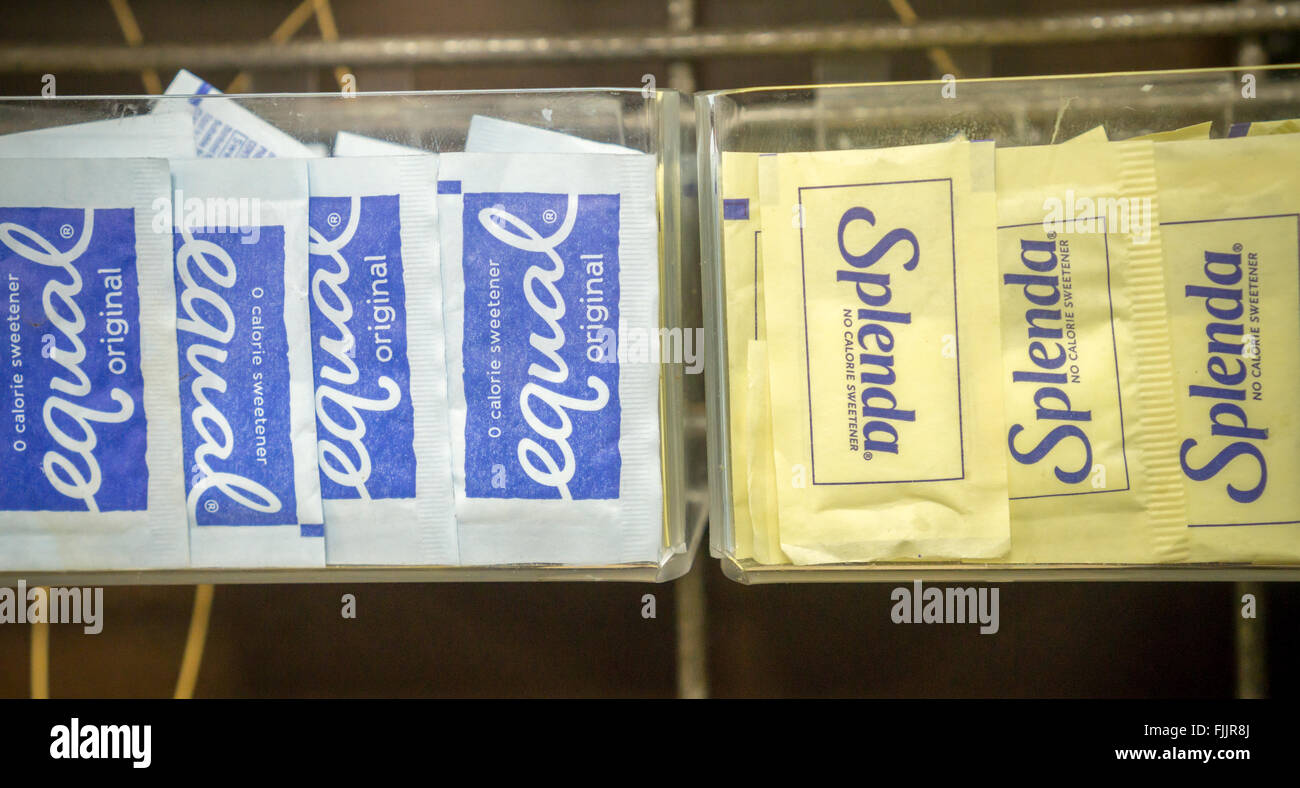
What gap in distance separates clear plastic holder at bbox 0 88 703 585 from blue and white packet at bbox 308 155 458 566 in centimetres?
3

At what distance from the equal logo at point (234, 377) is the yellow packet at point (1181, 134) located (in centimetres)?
70

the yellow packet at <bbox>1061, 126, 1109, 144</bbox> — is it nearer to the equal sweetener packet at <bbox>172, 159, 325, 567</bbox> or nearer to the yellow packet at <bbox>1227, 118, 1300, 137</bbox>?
the yellow packet at <bbox>1227, 118, 1300, 137</bbox>

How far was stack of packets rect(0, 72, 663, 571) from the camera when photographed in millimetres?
608

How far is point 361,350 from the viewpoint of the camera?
62cm

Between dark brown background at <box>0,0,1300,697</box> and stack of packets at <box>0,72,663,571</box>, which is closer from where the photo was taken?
stack of packets at <box>0,72,663,571</box>

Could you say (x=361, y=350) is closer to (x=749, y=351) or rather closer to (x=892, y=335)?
(x=749, y=351)

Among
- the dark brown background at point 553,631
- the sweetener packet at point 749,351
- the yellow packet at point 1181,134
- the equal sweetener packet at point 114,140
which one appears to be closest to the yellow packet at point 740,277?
the sweetener packet at point 749,351

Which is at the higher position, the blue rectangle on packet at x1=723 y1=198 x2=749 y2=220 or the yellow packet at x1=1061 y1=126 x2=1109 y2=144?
the yellow packet at x1=1061 y1=126 x2=1109 y2=144

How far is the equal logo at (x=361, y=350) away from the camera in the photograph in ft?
2.02

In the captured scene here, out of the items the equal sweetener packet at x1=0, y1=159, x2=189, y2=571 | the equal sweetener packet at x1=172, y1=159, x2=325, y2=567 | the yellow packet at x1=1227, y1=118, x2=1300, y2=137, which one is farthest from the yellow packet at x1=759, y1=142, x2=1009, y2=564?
the equal sweetener packet at x1=0, y1=159, x2=189, y2=571

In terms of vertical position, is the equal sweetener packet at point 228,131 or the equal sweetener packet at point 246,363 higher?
the equal sweetener packet at point 228,131

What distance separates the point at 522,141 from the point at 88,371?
397mm

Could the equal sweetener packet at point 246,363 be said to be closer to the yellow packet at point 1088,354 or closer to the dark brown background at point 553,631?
the dark brown background at point 553,631

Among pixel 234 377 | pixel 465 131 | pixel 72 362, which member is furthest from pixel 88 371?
pixel 465 131
